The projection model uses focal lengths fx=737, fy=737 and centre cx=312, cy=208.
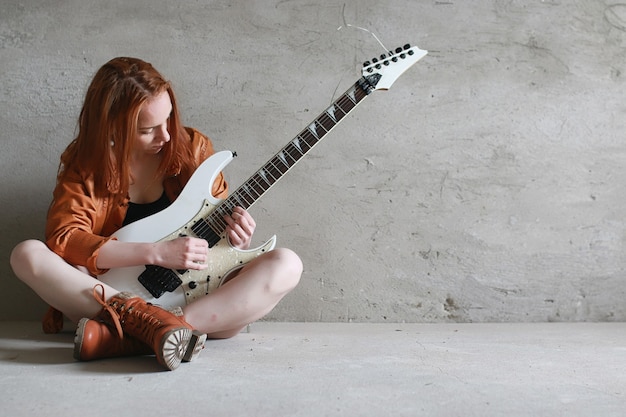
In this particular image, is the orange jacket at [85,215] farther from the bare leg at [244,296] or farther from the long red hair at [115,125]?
the bare leg at [244,296]

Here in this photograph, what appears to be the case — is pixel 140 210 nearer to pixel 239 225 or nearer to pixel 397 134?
pixel 239 225

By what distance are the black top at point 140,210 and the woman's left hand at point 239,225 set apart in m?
0.24

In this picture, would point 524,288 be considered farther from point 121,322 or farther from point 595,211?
point 121,322

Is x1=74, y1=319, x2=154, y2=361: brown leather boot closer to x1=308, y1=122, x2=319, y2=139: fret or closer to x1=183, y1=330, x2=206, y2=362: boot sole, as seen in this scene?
x1=183, y1=330, x2=206, y2=362: boot sole

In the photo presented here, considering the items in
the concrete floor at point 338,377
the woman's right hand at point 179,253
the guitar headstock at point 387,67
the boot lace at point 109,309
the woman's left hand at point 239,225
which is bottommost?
the concrete floor at point 338,377

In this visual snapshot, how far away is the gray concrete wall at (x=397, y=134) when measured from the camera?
7.36ft

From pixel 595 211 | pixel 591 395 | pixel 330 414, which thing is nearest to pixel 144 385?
pixel 330 414

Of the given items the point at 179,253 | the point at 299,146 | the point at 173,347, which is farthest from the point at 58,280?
the point at 299,146

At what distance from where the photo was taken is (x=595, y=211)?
230 centimetres

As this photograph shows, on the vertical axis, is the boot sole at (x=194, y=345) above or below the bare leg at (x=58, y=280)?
below

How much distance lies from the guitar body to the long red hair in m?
0.12

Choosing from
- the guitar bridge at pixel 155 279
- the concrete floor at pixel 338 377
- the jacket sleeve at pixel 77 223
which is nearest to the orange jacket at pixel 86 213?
the jacket sleeve at pixel 77 223

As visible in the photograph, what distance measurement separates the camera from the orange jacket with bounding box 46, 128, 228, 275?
176cm

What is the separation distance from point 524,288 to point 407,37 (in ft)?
2.82
